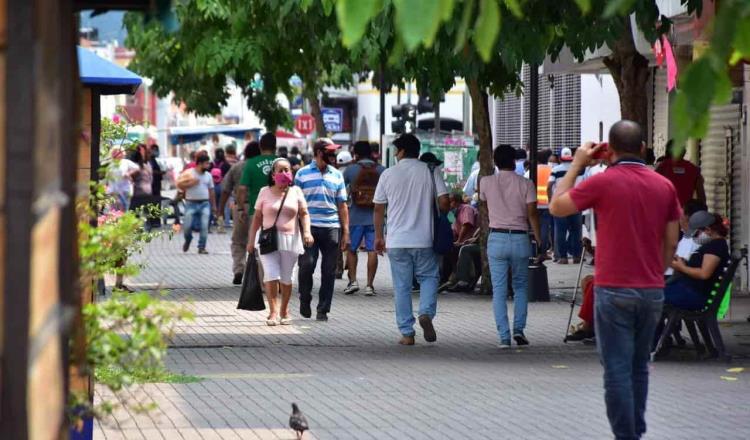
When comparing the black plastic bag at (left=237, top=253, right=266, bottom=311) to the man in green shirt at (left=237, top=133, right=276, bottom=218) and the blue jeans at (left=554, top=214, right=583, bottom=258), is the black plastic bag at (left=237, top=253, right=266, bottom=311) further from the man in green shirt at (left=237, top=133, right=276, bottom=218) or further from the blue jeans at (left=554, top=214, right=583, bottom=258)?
the blue jeans at (left=554, top=214, right=583, bottom=258)

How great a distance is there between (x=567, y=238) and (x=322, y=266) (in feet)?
34.7

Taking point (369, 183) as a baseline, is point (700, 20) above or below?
above

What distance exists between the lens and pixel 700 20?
1250 centimetres

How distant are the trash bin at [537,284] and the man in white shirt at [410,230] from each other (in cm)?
476

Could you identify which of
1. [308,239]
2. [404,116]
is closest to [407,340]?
[308,239]

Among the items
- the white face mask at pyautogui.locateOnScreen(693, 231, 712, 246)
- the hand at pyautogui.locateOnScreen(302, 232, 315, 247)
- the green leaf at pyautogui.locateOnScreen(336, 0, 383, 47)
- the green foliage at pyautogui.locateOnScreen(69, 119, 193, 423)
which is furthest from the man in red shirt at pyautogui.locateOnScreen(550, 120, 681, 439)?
the hand at pyautogui.locateOnScreen(302, 232, 315, 247)

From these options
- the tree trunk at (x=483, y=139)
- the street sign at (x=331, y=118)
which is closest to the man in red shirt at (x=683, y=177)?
the tree trunk at (x=483, y=139)

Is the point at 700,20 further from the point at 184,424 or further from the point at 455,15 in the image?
the point at 184,424

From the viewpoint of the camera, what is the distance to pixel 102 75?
9.41 m

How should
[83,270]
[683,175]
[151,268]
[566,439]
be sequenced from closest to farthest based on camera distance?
[83,270] → [566,439] → [683,175] → [151,268]

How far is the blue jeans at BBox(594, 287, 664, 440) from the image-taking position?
7.59 m

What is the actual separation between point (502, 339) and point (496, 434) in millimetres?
4319

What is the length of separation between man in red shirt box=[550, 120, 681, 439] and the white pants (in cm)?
731

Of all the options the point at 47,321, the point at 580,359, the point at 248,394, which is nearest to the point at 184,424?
the point at 248,394
